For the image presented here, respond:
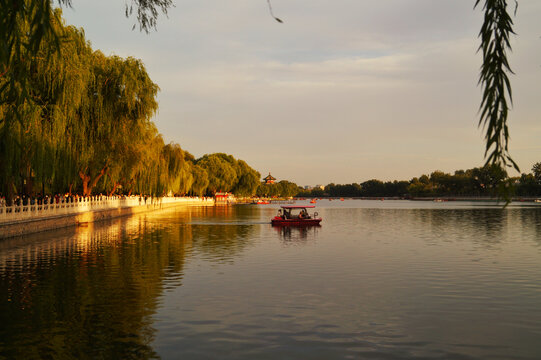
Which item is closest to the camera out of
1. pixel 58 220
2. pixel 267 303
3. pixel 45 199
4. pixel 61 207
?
pixel 267 303

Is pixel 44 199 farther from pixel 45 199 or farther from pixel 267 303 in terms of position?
pixel 267 303

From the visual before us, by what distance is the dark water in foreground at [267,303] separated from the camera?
27.3ft

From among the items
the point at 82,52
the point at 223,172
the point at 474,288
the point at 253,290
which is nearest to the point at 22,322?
the point at 253,290

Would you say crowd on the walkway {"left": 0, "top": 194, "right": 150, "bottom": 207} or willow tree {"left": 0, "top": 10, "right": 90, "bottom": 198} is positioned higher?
willow tree {"left": 0, "top": 10, "right": 90, "bottom": 198}

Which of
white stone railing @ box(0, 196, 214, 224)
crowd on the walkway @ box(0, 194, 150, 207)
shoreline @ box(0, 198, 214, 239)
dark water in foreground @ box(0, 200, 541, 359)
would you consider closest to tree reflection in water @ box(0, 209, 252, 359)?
dark water in foreground @ box(0, 200, 541, 359)

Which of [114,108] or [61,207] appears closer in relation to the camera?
[61,207]

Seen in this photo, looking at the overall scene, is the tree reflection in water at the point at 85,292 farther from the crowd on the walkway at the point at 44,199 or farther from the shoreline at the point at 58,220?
the crowd on the walkway at the point at 44,199

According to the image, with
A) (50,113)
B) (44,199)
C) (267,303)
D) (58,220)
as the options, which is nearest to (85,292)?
(267,303)

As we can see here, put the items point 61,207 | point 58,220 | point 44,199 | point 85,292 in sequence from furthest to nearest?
1. point 61,207
2. point 44,199
3. point 58,220
4. point 85,292

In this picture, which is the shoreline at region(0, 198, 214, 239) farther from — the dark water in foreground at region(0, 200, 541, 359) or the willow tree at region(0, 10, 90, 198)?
the dark water in foreground at region(0, 200, 541, 359)

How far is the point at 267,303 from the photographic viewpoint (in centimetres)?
1177

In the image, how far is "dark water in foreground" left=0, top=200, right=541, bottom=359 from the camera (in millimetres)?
8336

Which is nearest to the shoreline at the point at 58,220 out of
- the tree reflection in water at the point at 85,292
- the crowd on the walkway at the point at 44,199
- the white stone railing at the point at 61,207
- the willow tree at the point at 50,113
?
the white stone railing at the point at 61,207

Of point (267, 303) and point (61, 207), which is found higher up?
point (61, 207)
